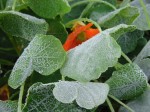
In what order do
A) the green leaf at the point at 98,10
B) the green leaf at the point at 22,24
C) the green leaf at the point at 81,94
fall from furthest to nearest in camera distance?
the green leaf at the point at 98,10 < the green leaf at the point at 22,24 < the green leaf at the point at 81,94

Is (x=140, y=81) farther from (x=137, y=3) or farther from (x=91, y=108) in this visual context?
(x=137, y=3)

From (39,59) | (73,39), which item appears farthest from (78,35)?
(39,59)

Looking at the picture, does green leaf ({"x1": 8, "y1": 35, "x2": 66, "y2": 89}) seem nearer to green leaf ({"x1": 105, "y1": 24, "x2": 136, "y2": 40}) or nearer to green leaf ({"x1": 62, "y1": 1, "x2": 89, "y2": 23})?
green leaf ({"x1": 105, "y1": 24, "x2": 136, "y2": 40})

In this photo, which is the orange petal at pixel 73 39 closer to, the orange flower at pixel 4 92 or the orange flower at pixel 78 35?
the orange flower at pixel 78 35

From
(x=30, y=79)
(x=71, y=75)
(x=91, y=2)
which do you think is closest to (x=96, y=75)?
(x=71, y=75)

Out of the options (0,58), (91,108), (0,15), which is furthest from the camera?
(0,58)

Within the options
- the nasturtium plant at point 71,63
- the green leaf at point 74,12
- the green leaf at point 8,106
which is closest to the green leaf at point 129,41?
the nasturtium plant at point 71,63
